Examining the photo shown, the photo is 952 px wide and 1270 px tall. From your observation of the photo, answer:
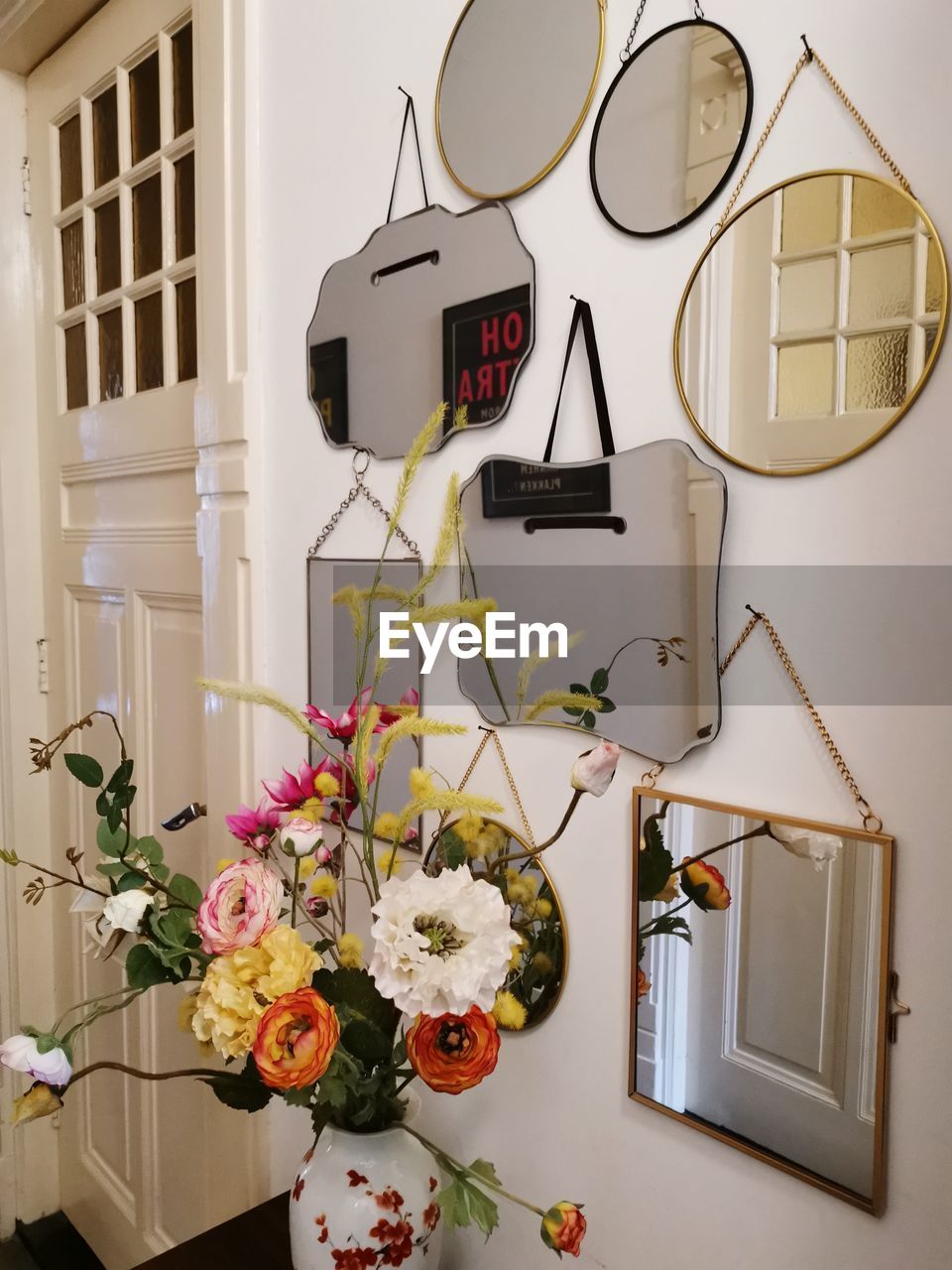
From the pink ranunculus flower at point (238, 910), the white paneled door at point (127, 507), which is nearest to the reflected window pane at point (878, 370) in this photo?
the pink ranunculus flower at point (238, 910)

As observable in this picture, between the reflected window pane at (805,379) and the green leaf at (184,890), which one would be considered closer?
the reflected window pane at (805,379)

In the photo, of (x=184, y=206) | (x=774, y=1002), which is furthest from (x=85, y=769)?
(x=184, y=206)

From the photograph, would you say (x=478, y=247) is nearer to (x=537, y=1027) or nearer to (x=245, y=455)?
(x=245, y=455)

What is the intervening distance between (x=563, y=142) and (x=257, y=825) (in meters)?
0.70

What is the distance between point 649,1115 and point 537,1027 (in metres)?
0.14

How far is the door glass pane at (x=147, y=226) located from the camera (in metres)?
1.54

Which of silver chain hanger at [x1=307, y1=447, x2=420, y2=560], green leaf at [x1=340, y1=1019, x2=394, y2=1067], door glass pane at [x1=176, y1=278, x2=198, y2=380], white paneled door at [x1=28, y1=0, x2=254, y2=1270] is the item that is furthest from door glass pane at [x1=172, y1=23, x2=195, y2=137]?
green leaf at [x1=340, y1=1019, x2=394, y2=1067]

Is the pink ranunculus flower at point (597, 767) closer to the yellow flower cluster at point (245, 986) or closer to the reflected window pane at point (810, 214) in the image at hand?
the yellow flower cluster at point (245, 986)

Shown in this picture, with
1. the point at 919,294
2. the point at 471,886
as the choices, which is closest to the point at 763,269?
the point at 919,294

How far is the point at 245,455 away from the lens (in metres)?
1.22

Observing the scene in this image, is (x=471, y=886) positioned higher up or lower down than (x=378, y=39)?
lower down

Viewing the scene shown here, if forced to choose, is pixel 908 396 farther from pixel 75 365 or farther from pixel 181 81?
pixel 75 365

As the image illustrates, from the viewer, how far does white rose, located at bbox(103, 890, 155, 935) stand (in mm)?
740

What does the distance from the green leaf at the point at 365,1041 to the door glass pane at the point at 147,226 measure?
4.19 ft
